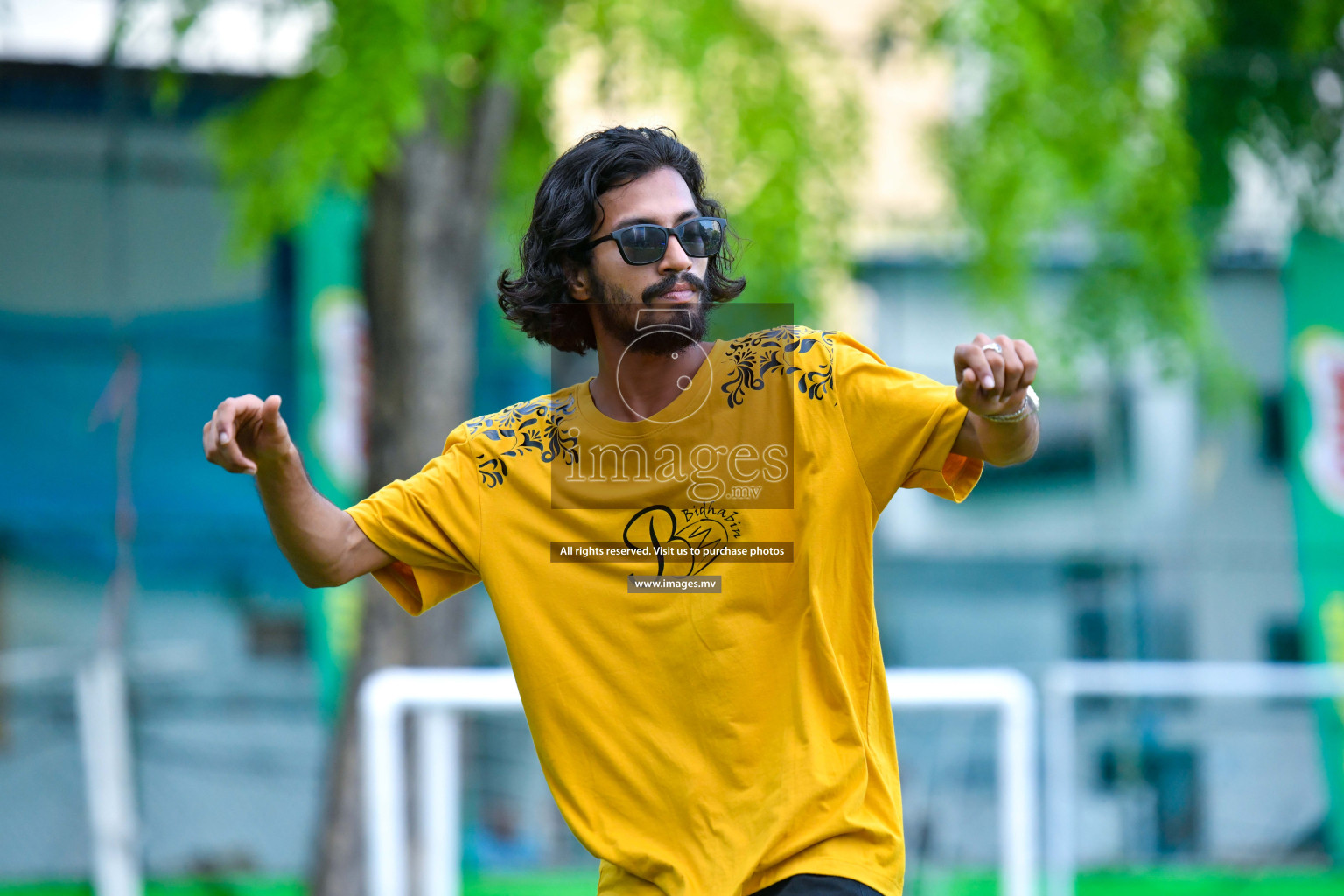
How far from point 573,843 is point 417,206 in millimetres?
3163

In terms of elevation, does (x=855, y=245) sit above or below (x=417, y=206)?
above

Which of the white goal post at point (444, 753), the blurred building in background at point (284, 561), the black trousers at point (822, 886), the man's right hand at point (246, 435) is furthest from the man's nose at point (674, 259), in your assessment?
the blurred building in background at point (284, 561)

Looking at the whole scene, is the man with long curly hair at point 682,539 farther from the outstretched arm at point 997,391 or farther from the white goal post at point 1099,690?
the white goal post at point 1099,690

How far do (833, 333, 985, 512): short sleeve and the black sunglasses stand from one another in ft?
0.82

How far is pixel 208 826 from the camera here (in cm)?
725

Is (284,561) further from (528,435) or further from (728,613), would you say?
(728,613)

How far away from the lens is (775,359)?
6.14 feet

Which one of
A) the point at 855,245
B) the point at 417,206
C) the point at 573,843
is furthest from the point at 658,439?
the point at 855,245

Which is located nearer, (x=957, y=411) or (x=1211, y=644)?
(x=957, y=411)

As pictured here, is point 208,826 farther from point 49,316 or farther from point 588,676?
point 588,676

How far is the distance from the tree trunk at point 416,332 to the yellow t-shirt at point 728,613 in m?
3.42

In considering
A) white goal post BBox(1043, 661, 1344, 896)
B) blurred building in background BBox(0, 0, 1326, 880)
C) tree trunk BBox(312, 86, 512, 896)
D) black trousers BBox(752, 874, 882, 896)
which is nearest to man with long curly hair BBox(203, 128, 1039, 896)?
black trousers BBox(752, 874, 882, 896)

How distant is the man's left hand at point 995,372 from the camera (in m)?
1.56
